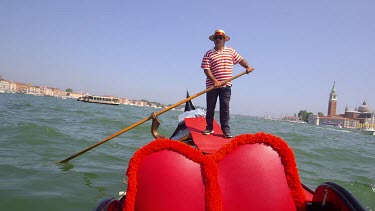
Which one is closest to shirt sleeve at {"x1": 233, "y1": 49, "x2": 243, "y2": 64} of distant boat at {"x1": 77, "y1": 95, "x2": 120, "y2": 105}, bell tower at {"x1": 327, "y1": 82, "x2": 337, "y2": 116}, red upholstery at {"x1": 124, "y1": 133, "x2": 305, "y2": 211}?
red upholstery at {"x1": 124, "y1": 133, "x2": 305, "y2": 211}

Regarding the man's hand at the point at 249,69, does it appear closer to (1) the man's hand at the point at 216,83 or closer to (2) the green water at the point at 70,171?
(1) the man's hand at the point at 216,83

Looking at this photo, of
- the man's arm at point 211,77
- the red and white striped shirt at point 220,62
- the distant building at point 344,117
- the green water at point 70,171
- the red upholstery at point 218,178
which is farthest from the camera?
the distant building at point 344,117

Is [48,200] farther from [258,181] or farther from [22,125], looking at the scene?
[22,125]

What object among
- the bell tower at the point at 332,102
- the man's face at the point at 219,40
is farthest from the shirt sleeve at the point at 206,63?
the bell tower at the point at 332,102

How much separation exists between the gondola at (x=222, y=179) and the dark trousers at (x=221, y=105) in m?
1.59

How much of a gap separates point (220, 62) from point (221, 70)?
0.26 ft

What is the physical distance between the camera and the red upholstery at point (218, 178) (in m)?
1.35

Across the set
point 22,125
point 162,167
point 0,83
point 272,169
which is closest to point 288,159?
point 272,169

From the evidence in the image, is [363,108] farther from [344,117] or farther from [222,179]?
[222,179]

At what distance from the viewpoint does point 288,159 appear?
142cm

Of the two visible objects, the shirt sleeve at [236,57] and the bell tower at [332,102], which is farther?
the bell tower at [332,102]

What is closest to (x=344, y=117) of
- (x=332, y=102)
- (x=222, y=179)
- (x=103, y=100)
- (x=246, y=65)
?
(x=332, y=102)

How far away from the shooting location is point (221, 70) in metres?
3.04

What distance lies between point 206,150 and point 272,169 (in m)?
0.74
